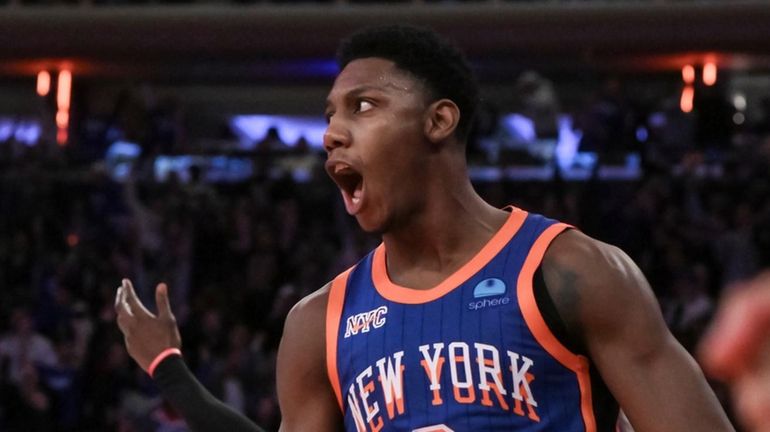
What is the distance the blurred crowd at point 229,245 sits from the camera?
9.93 m

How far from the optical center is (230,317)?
10609mm

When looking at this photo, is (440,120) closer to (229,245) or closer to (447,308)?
(447,308)

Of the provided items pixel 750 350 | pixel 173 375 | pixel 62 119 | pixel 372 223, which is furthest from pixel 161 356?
pixel 62 119

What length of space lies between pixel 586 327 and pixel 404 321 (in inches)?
17.0

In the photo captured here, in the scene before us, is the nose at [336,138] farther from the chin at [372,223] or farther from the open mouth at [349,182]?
the chin at [372,223]

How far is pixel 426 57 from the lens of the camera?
2.98 meters

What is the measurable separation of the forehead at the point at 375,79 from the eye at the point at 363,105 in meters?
0.03

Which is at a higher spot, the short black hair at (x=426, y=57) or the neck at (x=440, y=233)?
the short black hair at (x=426, y=57)

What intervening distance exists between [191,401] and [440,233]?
1.09m

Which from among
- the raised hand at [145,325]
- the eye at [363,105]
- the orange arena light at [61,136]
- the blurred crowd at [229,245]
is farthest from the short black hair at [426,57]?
the orange arena light at [61,136]

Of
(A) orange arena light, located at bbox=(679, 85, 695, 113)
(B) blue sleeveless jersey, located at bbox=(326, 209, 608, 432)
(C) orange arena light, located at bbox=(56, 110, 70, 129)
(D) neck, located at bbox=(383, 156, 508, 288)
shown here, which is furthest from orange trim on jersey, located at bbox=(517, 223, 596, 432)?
(C) orange arena light, located at bbox=(56, 110, 70, 129)

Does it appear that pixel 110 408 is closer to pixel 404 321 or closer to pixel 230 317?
pixel 230 317

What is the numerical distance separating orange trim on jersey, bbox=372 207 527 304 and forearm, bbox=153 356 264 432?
0.91 meters

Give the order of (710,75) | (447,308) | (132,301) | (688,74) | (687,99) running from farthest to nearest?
(688,74)
(710,75)
(687,99)
(132,301)
(447,308)
